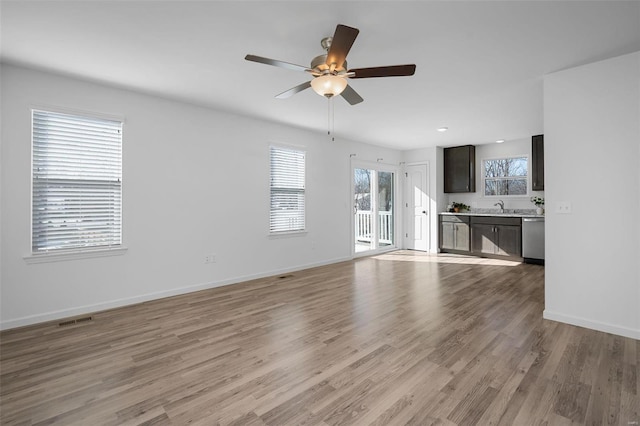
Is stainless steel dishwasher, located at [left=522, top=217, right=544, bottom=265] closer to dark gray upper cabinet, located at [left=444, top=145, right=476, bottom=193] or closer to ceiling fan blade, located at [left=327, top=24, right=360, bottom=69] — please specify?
dark gray upper cabinet, located at [left=444, top=145, right=476, bottom=193]

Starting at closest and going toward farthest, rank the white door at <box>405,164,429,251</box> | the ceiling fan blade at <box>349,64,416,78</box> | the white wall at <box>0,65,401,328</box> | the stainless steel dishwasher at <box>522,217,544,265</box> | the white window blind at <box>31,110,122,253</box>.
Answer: the ceiling fan blade at <box>349,64,416,78</box>, the white wall at <box>0,65,401,328</box>, the white window blind at <box>31,110,122,253</box>, the stainless steel dishwasher at <box>522,217,544,265</box>, the white door at <box>405,164,429,251</box>

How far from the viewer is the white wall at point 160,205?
312 centimetres

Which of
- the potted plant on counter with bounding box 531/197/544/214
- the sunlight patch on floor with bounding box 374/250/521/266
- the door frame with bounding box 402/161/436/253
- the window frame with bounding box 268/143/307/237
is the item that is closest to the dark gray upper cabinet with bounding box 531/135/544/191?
the potted plant on counter with bounding box 531/197/544/214

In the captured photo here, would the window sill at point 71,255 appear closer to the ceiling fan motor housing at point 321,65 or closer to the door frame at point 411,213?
the ceiling fan motor housing at point 321,65

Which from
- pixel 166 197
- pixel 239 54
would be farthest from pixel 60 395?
pixel 239 54

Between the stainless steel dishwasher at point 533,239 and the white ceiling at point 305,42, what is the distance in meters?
2.79

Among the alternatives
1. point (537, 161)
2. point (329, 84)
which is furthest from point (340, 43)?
point (537, 161)

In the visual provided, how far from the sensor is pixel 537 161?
6.18 metres

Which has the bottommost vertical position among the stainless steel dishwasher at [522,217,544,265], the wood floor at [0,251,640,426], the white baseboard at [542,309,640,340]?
the wood floor at [0,251,640,426]

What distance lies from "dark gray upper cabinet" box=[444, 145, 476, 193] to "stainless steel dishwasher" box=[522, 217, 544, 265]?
1.53 meters

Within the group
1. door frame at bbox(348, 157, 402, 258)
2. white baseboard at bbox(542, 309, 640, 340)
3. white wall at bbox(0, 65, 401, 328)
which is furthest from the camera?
door frame at bbox(348, 157, 402, 258)

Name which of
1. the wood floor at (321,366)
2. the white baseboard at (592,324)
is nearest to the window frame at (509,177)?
the wood floor at (321,366)

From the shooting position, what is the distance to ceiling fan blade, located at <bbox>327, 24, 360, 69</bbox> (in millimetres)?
1932

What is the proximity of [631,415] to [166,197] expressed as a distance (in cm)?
463
